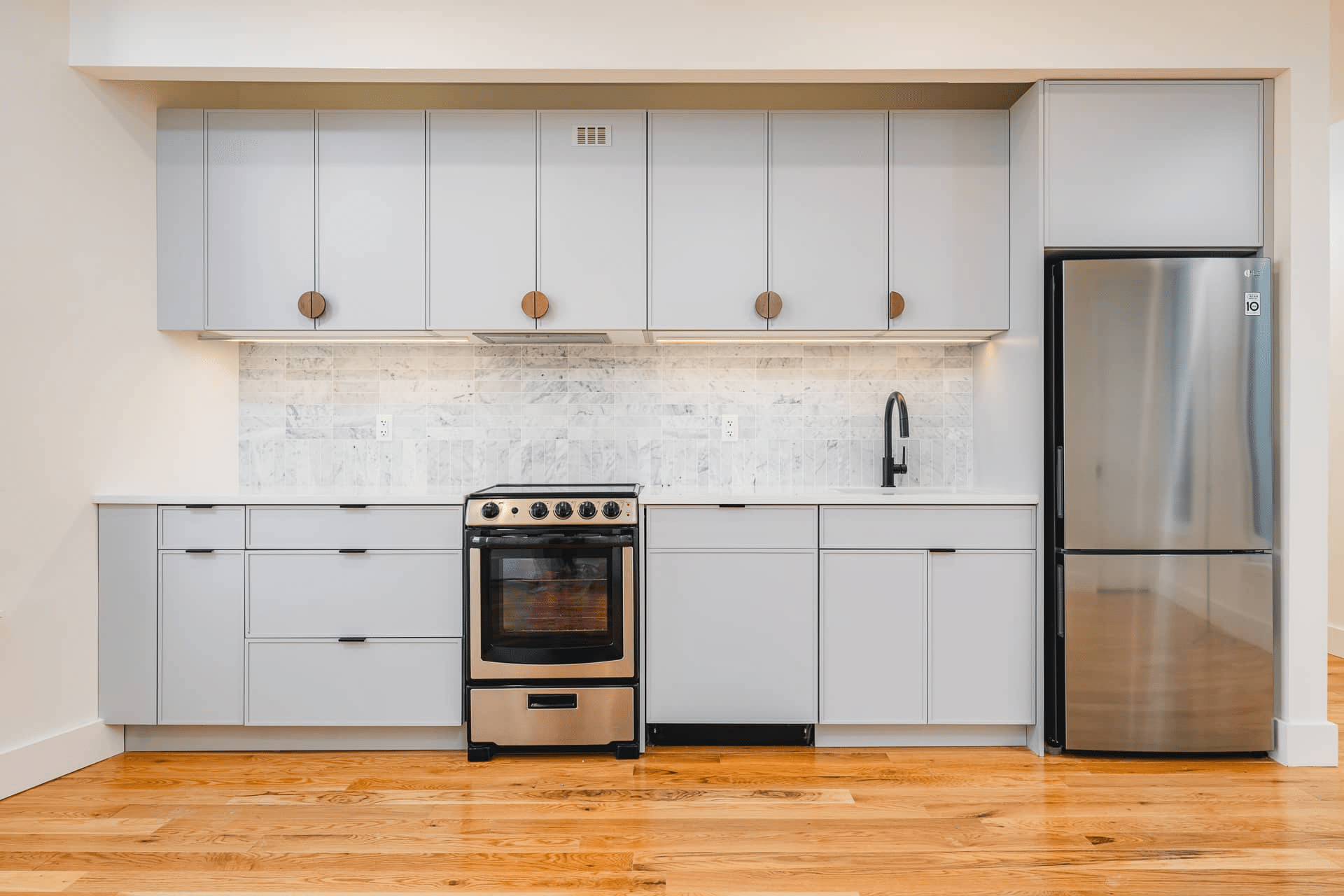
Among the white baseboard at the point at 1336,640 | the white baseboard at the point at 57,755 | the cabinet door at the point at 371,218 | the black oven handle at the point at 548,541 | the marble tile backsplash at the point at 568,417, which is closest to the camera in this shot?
the white baseboard at the point at 57,755

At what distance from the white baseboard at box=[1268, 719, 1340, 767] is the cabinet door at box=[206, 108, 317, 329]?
144 inches

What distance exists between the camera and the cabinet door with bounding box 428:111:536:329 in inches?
117

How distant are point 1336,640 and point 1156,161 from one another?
2837 millimetres

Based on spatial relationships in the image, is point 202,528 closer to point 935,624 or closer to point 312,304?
point 312,304

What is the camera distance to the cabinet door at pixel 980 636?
9.14 feet

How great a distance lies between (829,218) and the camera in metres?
2.99

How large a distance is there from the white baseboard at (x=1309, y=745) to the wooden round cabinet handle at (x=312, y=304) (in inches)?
142

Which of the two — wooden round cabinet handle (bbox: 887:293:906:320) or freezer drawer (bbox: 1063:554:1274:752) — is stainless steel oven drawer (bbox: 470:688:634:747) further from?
wooden round cabinet handle (bbox: 887:293:906:320)

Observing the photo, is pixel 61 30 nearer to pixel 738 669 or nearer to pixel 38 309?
pixel 38 309

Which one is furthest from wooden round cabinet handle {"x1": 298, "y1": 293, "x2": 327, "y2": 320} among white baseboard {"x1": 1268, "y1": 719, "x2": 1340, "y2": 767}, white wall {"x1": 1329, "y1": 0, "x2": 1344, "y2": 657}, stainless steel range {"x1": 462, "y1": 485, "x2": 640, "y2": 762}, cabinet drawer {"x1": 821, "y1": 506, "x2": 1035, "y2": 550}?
white wall {"x1": 1329, "y1": 0, "x2": 1344, "y2": 657}

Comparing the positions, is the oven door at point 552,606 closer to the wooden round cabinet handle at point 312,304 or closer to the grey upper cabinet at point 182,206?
the wooden round cabinet handle at point 312,304

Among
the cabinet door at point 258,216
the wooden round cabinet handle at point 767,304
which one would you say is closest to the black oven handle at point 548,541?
the wooden round cabinet handle at point 767,304

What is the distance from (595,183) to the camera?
2980 mm

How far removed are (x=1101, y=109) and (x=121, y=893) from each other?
3.60 meters
